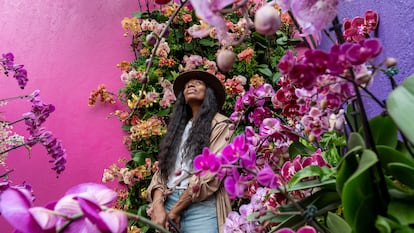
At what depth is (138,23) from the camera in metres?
2.53

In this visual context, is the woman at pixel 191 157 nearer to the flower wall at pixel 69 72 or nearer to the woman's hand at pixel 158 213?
the woman's hand at pixel 158 213

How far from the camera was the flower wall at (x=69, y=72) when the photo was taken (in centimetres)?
240

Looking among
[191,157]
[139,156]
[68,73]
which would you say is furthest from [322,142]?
[68,73]

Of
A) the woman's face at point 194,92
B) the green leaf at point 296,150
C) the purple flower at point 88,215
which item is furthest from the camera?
the woman's face at point 194,92

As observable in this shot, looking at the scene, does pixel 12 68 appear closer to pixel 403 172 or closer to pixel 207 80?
pixel 207 80

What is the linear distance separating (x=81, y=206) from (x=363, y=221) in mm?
265

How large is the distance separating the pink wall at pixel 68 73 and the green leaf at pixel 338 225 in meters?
2.01

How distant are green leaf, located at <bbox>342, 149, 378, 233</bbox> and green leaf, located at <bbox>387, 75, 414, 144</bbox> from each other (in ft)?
0.19

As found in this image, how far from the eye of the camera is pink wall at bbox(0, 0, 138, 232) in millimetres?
2400

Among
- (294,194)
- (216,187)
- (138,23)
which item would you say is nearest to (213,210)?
(216,187)

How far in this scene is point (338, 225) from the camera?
1.52 feet

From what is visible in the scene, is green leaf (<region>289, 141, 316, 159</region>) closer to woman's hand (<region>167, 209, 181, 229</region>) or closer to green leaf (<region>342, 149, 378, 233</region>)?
green leaf (<region>342, 149, 378, 233</region>)

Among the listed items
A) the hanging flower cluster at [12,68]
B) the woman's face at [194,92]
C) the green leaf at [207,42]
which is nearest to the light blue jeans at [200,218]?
the woman's face at [194,92]

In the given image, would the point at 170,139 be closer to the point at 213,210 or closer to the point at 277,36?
the point at 213,210
